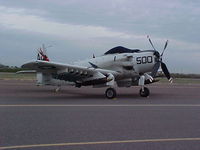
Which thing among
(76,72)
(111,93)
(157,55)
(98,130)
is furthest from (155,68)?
(98,130)

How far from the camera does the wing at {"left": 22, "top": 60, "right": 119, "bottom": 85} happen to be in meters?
17.0

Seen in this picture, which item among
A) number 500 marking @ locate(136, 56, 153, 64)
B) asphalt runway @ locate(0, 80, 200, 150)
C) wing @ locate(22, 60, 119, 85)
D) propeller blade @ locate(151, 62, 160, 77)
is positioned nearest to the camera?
asphalt runway @ locate(0, 80, 200, 150)

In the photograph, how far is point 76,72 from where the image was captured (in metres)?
17.6

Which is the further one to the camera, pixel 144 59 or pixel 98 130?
pixel 144 59

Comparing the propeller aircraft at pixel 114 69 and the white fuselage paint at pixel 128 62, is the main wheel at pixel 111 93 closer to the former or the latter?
the propeller aircraft at pixel 114 69

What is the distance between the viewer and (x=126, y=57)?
711 inches

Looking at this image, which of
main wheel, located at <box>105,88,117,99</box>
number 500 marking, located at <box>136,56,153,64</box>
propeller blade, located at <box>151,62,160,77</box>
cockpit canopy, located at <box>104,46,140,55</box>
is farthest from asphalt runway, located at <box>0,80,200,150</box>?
cockpit canopy, located at <box>104,46,140,55</box>

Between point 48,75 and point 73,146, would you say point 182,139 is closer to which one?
point 73,146

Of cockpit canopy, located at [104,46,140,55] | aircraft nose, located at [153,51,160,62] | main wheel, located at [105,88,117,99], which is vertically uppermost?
cockpit canopy, located at [104,46,140,55]

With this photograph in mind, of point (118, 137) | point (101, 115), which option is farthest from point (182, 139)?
point (101, 115)

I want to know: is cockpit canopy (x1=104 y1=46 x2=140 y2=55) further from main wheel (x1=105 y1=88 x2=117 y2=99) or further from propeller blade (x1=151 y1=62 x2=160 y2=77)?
main wheel (x1=105 y1=88 x2=117 y2=99)

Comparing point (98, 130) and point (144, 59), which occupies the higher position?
point (144, 59)

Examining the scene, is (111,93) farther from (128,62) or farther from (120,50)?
(120,50)

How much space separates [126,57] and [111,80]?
5.72 ft
